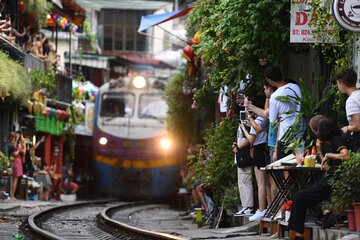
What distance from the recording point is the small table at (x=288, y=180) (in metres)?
14.1

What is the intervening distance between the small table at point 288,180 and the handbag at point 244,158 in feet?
6.85

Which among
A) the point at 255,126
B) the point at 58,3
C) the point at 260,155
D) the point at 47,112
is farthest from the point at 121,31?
the point at 255,126

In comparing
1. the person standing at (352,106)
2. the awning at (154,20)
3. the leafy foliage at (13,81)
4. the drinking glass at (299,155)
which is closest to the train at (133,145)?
the leafy foliage at (13,81)

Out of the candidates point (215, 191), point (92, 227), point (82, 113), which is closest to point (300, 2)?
point (215, 191)

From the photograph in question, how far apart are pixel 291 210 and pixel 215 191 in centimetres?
722

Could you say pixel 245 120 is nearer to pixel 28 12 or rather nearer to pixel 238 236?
pixel 238 236

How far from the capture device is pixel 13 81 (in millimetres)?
31281

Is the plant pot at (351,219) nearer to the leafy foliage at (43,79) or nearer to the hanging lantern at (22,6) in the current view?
the hanging lantern at (22,6)

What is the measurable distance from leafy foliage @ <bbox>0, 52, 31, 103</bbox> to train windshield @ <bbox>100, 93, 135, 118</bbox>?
3.18 metres

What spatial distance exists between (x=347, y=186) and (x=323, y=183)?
2.05ft

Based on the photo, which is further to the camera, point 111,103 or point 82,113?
point 82,113

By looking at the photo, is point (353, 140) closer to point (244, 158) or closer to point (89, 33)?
point (244, 158)

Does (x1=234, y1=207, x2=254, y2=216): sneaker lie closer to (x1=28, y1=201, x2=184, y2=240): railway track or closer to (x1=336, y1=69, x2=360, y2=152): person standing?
(x1=28, y1=201, x2=184, y2=240): railway track

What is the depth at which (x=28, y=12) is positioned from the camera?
37531 mm
